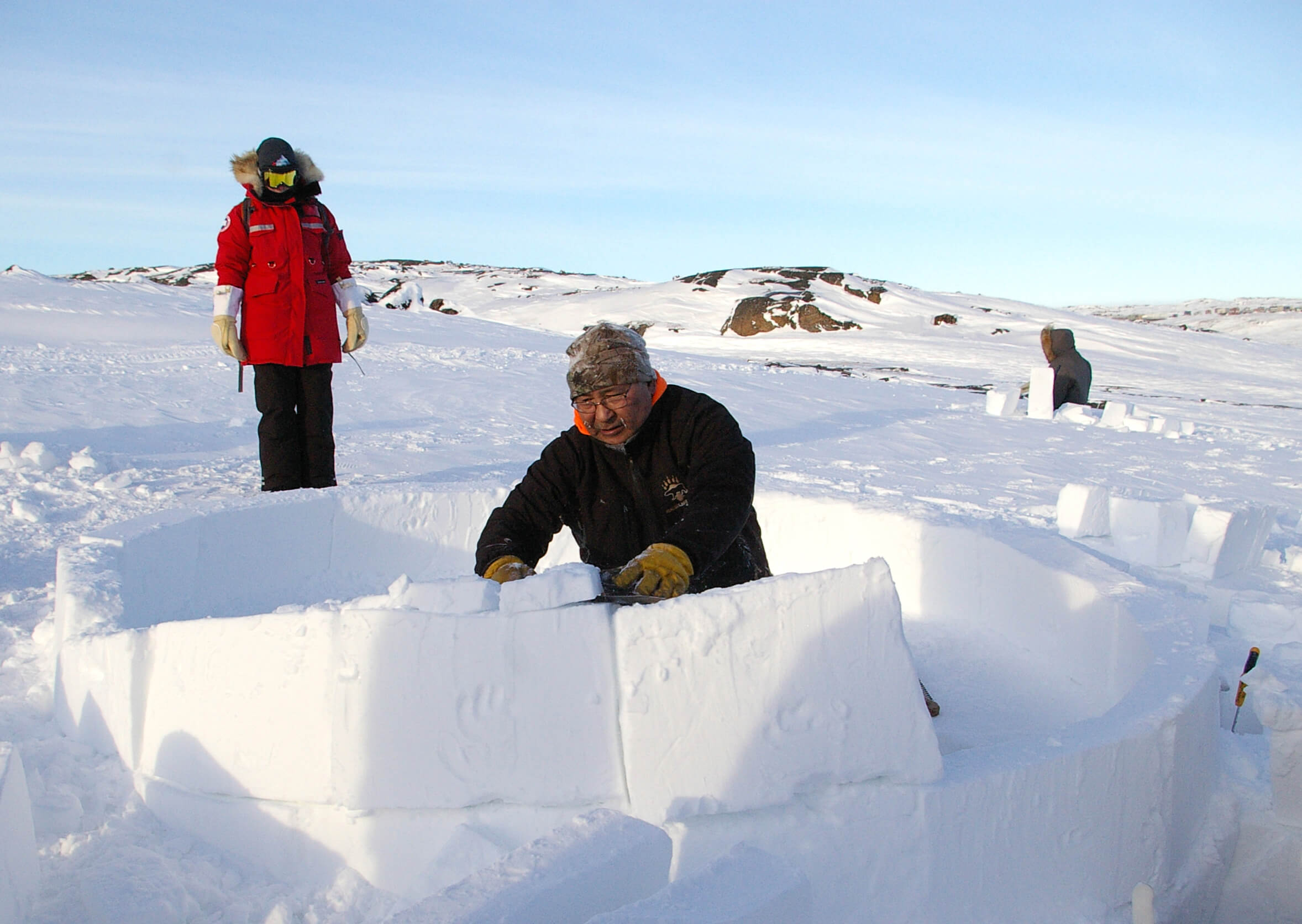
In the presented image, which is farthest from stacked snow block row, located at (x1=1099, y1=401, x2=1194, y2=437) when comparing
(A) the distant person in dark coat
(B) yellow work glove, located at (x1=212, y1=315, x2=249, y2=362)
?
(B) yellow work glove, located at (x1=212, y1=315, x2=249, y2=362)

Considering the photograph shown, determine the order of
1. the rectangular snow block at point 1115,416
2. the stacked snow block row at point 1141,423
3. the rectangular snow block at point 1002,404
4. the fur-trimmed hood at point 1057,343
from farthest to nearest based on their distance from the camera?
the fur-trimmed hood at point 1057,343 < the rectangular snow block at point 1002,404 < the rectangular snow block at point 1115,416 < the stacked snow block row at point 1141,423

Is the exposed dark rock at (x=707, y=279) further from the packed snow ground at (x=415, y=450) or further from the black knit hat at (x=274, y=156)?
the black knit hat at (x=274, y=156)

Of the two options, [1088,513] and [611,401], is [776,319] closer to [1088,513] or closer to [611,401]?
[1088,513]

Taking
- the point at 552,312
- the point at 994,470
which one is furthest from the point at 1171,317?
the point at 994,470

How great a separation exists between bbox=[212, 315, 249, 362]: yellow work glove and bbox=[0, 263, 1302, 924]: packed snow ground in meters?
0.68

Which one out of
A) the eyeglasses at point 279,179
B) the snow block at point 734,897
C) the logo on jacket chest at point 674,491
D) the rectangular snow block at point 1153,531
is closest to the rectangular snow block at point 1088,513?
the rectangular snow block at point 1153,531

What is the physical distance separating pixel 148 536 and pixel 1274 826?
10.7ft

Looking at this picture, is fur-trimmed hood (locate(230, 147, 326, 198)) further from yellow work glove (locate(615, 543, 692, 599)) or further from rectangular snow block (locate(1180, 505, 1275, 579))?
rectangular snow block (locate(1180, 505, 1275, 579))

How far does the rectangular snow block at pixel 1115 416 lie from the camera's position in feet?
29.6

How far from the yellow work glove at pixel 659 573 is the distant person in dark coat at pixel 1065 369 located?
8.83m

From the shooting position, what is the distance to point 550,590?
1.87 metres

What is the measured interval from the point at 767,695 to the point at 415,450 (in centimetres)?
423

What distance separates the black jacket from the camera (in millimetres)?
2684

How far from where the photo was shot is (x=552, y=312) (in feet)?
85.0
